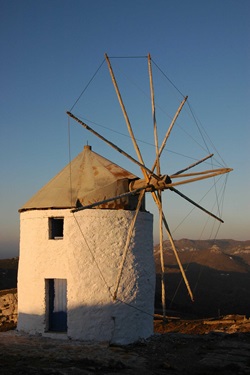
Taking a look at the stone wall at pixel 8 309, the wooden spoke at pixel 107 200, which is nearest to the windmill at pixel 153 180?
the wooden spoke at pixel 107 200

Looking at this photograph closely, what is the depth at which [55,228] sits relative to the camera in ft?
56.2

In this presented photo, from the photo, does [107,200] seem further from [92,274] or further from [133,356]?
[133,356]

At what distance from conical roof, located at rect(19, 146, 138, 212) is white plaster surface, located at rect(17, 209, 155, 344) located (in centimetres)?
36

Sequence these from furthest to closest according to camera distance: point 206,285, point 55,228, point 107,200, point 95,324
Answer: point 206,285 < point 55,228 < point 95,324 < point 107,200

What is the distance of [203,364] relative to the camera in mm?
12703

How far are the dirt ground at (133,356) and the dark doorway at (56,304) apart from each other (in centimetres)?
73

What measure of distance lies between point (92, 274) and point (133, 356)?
3117 millimetres

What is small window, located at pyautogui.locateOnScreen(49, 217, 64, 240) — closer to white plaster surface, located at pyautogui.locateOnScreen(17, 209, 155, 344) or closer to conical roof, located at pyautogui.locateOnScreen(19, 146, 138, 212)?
white plaster surface, located at pyautogui.locateOnScreen(17, 209, 155, 344)

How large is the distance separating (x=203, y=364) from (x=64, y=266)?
225 inches


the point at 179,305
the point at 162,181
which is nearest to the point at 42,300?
the point at 162,181

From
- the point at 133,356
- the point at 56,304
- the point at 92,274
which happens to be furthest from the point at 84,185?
the point at 133,356

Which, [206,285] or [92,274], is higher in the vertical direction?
[92,274]

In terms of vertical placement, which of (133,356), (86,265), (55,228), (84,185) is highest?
(84,185)

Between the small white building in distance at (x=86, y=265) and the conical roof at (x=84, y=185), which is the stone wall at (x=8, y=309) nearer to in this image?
the small white building in distance at (x=86, y=265)
